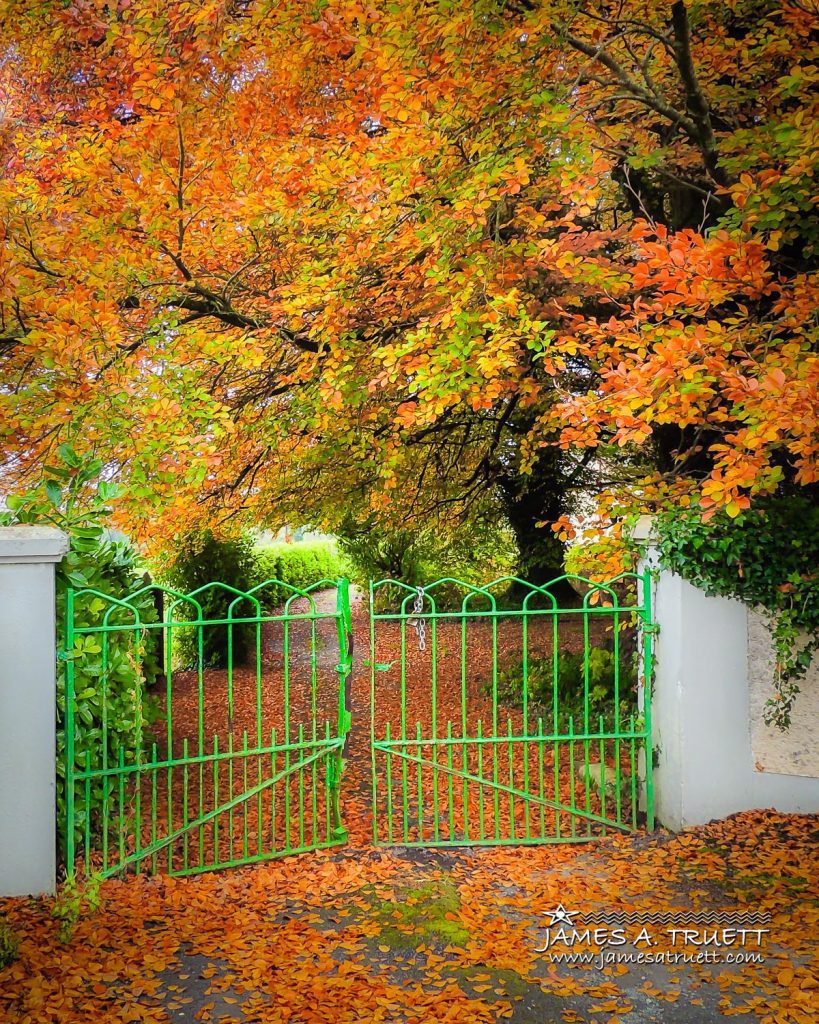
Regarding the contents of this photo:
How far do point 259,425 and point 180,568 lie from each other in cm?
357

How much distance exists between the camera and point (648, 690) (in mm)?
5527

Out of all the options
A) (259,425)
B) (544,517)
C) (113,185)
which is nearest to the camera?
(113,185)

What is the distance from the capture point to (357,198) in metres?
5.56

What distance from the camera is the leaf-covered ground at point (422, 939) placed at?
3.38 meters

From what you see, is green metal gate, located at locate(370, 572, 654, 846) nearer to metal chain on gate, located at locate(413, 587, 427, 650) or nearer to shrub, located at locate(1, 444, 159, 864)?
metal chain on gate, located at locate(413, 587, 427, 650)

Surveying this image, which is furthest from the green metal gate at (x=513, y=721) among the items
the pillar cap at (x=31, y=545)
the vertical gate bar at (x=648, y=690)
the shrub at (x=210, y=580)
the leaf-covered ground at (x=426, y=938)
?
the shrub at (x=210, y=580)

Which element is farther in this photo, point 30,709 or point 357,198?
point 357,198

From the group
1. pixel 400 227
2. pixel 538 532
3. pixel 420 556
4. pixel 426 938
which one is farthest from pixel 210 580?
pixel 426 938

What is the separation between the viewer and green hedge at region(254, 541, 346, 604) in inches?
591

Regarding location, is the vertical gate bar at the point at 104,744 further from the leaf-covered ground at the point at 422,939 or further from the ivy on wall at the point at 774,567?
the ivy on wall at the point at 774,567

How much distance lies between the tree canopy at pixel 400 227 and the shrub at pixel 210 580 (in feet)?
9.21

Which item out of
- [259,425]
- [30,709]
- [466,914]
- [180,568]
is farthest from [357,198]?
[180,568]

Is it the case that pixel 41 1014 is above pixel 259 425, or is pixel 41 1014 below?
below

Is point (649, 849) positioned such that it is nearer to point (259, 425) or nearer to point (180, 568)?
point (259, 425)
